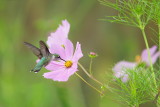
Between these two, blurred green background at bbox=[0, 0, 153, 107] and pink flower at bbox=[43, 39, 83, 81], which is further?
blurred green background at bbox=[0, 0, 153, 107]

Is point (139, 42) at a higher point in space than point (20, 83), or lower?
higher

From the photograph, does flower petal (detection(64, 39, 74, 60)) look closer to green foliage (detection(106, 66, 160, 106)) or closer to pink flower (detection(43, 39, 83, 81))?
pink flower (detection(43, 39, 83, 81))

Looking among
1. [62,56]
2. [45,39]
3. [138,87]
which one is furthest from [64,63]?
[45,39]

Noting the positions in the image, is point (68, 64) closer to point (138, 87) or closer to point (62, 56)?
point (62, 56)

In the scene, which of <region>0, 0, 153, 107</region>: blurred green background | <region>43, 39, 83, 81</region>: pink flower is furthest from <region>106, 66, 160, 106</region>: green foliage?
<region>0, 0, 153, 107</region>: blurred green background

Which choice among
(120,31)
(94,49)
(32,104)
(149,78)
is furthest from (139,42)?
(149,78)

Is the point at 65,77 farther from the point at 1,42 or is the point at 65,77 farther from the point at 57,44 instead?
the point at 1,42

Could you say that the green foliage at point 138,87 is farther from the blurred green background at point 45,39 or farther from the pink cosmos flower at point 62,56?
the blurred green background at point 45,39
